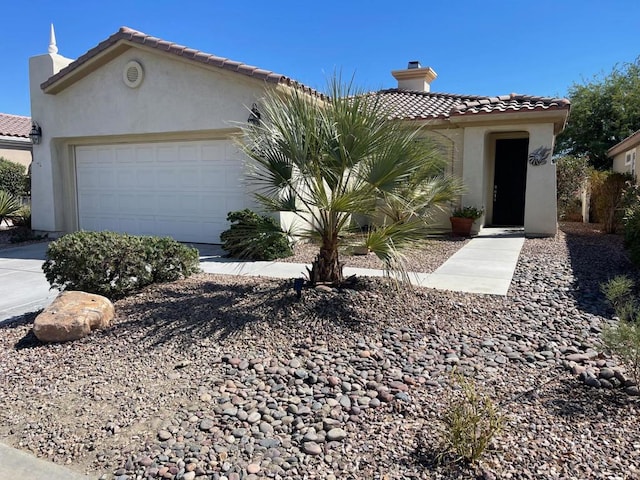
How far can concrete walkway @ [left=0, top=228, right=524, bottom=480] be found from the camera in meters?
7.14

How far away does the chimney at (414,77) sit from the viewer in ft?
61.9

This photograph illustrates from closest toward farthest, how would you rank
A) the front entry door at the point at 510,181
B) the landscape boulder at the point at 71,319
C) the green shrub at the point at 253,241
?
the landscape boulder at the point at 71,319 → the green shrub at the point at 253,241 → the front entry door at the point at 510,181

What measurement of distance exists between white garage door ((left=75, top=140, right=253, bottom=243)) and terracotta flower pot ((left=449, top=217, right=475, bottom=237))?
5725 mm

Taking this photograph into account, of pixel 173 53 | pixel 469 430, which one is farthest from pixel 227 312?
pixel 173 53

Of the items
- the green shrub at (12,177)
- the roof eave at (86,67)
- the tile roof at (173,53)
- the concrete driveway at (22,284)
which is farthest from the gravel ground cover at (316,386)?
the green shrub at (12,177)

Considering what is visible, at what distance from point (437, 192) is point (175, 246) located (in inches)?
253

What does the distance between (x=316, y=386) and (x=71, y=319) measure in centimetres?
300

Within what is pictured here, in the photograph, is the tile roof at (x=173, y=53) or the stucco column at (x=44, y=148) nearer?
the tile roof at (x=173, y=53)

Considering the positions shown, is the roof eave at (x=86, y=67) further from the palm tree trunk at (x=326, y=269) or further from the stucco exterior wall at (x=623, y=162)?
the stucco exterior wall at (x=623, y=162)

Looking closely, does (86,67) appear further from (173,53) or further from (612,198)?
(612,198)

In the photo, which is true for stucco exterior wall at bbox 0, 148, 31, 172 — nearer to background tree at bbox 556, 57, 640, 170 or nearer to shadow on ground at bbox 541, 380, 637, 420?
shadow on ground at bbox 541, 380, 637, 420

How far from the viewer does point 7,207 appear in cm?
1464

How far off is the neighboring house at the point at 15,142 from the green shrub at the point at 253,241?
15961mm

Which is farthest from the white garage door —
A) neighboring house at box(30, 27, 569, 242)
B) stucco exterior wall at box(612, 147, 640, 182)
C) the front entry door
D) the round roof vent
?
stucco exterior wall at box(612, 147, 640, 182)
